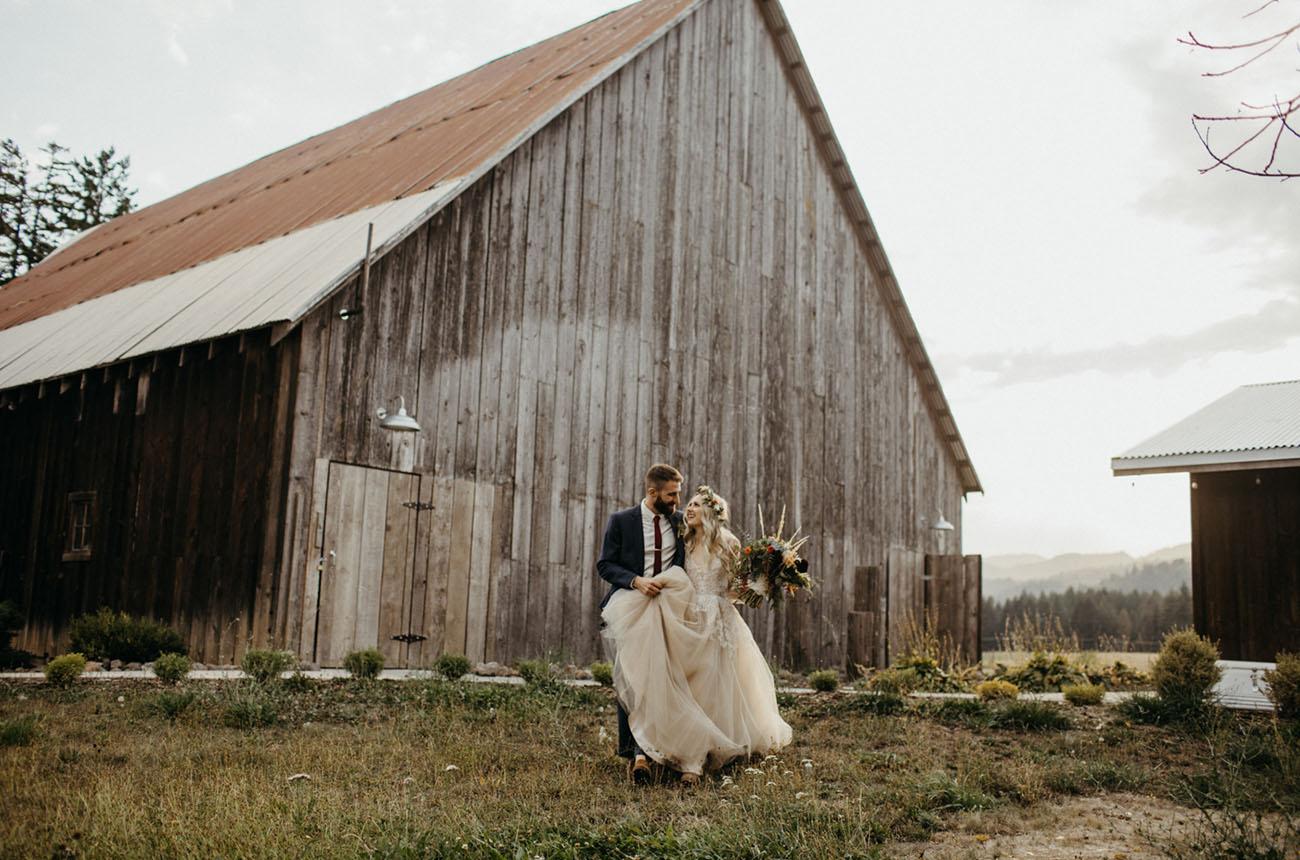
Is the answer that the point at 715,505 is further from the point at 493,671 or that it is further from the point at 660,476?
the point at 493,671

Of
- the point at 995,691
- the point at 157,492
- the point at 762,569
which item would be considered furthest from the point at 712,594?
the point at 157,492

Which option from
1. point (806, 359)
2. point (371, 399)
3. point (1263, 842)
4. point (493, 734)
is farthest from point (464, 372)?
point (1263, 842)

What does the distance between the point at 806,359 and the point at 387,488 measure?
27.7 feet

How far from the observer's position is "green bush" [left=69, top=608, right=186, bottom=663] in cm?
1200

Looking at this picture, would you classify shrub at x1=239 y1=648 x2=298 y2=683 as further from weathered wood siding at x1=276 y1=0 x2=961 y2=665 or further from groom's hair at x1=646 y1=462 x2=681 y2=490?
groom's hair at x1=646 y1=462 x2=681 y2=490

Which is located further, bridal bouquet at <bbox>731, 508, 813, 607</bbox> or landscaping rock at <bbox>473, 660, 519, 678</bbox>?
landscaping rock at <bbox>473, 660, 519, 678</bbox>

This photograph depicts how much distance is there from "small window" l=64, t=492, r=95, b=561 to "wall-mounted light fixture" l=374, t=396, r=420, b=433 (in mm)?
4718

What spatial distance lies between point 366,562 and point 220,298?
12.1ft

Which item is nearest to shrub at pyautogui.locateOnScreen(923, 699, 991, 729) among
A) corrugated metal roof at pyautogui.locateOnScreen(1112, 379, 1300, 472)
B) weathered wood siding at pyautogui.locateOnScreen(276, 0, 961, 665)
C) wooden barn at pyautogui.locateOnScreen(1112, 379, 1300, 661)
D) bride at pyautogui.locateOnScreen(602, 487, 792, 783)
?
bride at pyautogui.locateOnScreen(602, 487, 792, 783)

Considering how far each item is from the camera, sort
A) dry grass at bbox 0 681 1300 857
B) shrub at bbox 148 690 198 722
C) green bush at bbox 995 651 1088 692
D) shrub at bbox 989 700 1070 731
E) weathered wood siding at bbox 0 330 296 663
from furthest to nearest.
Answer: green bush at bbox 995 651 1088 692 < weathered wood siding at bbox 0 330 296 663 < shrub at bbox 989 700 1070 731 < shrub at bbox 148 690 198 722 < dry grass at bbox 0 681 1300 857

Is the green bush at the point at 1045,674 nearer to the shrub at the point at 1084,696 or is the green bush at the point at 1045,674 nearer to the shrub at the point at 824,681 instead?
the shrub at the point at 1084,696

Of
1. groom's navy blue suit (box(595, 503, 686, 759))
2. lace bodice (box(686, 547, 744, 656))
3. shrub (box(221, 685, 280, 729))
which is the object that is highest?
groom's navy blue suit (box(595, 503, 686, 759))

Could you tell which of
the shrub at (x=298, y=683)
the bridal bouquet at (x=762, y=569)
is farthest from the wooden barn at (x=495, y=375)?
the bridal bouquet at (x=762, y=569)

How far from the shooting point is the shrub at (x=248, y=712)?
8.56 meters
